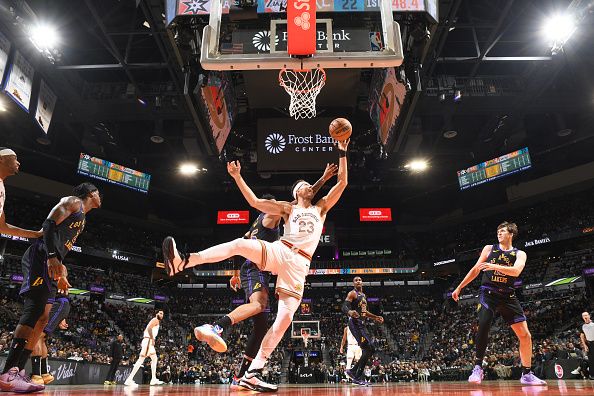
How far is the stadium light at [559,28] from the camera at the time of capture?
35.9ft

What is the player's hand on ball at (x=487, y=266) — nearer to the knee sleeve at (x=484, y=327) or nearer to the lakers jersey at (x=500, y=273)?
the lakers jersey at (x=500, y=273)

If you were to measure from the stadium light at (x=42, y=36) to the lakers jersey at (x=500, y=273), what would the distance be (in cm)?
1119

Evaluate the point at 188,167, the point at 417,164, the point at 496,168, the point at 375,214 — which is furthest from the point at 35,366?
the point at 375,214

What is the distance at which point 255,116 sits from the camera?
17500 mm

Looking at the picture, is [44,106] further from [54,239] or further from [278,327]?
[278,327]

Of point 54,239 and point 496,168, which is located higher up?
point 496,168

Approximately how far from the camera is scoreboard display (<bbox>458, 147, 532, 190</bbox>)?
18.8 m

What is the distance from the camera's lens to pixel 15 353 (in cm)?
404

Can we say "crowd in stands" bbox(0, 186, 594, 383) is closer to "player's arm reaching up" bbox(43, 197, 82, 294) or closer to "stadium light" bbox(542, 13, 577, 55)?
"stadium light" bbox(542, 13, 577, 55)

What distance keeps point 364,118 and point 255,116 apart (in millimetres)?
4481

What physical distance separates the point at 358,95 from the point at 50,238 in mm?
13515

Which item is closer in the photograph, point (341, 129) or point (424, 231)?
point (341, 129)

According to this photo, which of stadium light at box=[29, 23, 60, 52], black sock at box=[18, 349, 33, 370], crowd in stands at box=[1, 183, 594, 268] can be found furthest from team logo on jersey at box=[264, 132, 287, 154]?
crowd in stands at box=[1, 183, 594, 268]

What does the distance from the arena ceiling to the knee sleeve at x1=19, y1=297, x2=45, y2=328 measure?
693cm
